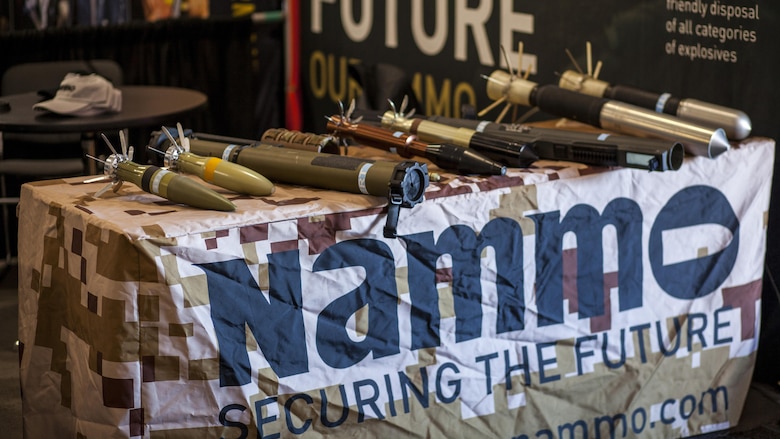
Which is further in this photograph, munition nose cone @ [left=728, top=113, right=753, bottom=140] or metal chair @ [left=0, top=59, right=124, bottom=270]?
metal chair @ [left=0, top=59, right=124, bottom=270]

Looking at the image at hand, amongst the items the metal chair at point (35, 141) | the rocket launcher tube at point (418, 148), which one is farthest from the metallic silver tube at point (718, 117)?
the metal chair at point (35, 141)

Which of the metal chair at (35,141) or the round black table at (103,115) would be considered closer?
the round black table at (103,115)

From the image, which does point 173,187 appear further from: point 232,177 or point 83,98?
point 83,98

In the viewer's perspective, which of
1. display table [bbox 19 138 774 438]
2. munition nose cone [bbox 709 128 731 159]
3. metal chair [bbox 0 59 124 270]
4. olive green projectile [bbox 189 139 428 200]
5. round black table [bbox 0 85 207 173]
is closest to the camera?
display table [bbox 19 138 774 438]

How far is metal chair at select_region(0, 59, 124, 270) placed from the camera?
410 cm

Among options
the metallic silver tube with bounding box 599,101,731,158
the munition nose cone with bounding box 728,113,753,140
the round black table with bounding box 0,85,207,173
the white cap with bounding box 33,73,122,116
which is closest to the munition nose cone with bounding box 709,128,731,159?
the metallic silver tube with bounding box 599,101,731,158

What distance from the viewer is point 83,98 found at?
3447mm

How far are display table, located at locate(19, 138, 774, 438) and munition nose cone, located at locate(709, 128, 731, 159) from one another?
0.23ft

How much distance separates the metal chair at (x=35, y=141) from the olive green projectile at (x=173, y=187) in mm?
2042

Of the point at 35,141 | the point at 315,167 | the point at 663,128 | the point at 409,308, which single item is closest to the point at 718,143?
the point at 663,128

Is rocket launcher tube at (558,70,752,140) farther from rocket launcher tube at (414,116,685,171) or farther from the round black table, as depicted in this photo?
the round black table

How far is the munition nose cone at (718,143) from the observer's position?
2372mm

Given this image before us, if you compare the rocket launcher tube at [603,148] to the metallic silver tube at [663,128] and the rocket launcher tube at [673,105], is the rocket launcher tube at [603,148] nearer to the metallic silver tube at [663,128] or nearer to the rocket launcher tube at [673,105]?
the metallic silver tube at [663,128]

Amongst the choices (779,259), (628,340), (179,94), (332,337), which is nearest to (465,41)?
(179,94)
